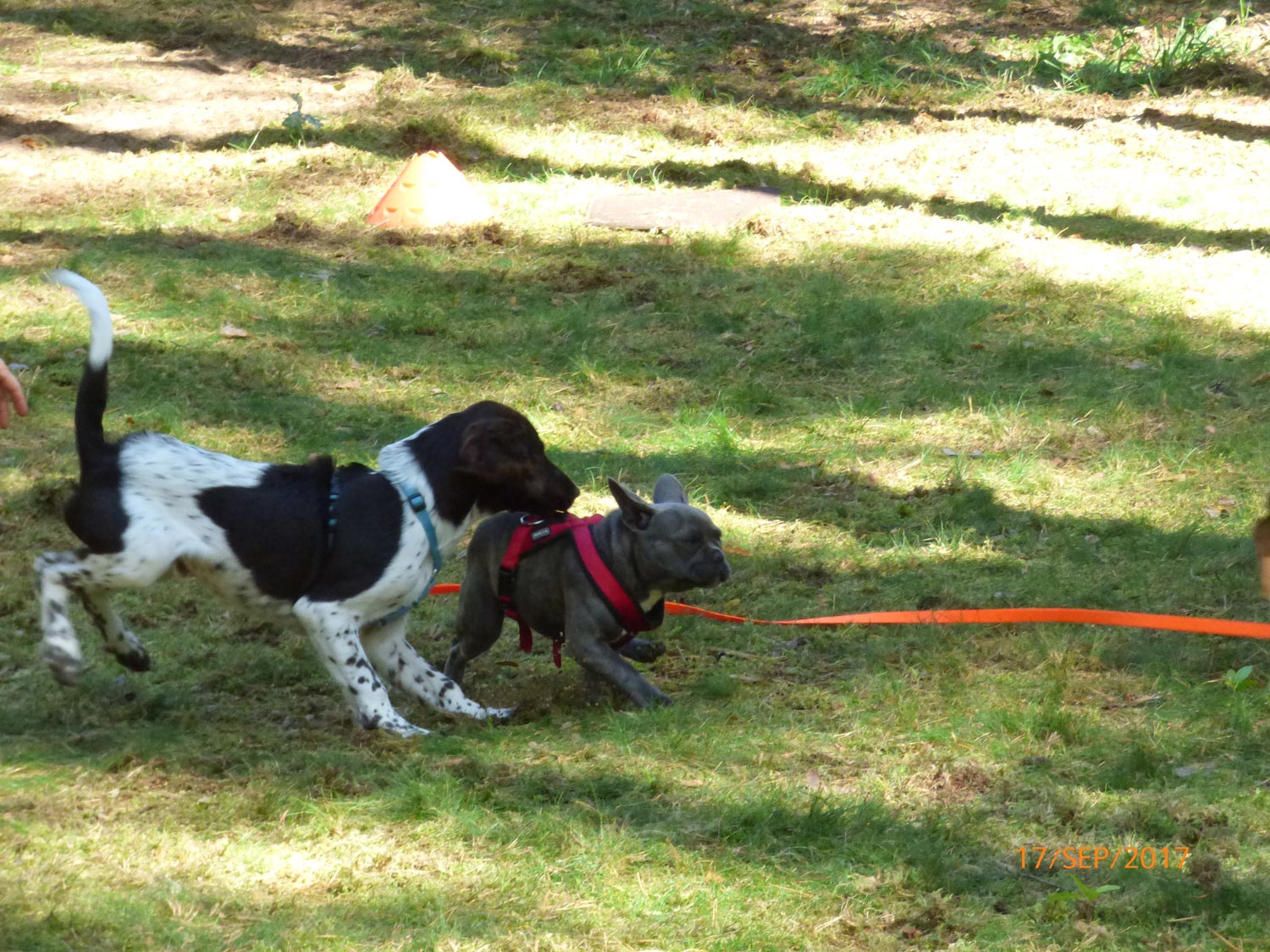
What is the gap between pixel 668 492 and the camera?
19.7ft

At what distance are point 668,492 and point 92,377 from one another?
7.52 feet

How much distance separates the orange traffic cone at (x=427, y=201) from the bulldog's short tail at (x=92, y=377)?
6604 mm

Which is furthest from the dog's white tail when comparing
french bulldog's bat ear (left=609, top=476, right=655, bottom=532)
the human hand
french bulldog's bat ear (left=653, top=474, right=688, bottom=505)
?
french bulldog's bat ear (left=653, top=474, right=688, bottom=505)

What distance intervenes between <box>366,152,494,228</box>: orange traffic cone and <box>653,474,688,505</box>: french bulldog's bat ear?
6034 mm

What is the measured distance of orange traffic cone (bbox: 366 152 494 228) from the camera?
11508 millimetres

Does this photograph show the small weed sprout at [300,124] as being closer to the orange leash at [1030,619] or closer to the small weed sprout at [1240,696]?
the orange leash at [1030,619]

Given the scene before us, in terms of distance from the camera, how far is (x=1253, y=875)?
4.01 meters

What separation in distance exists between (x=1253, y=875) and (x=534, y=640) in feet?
11.1

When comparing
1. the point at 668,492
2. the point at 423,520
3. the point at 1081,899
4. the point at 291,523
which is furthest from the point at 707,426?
the point at 1081,899

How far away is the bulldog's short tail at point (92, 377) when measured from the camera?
4949 mm

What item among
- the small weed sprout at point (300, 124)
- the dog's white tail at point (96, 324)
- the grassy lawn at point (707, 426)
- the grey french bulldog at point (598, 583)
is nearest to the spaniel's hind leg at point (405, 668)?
the grassy lawn at point (707, 426)

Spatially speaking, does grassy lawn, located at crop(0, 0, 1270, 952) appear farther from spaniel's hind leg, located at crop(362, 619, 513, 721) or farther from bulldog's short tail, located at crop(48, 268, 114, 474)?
bulldog's short tail, located at crop(48, 268, 114, 474)

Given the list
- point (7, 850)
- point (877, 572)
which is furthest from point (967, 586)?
point (7, 850)

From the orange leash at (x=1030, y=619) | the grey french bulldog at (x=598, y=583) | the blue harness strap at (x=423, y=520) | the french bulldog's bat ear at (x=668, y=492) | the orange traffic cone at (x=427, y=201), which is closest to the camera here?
the blue harness strap at (x=423, y=520)
